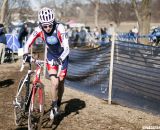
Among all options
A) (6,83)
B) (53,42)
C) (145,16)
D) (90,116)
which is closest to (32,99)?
(53,42)

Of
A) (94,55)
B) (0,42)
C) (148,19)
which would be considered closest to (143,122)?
(94,55)

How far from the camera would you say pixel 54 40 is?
8047 mm

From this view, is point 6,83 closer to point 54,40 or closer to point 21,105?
point 54,40

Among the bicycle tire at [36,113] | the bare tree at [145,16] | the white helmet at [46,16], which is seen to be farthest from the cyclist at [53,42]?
the bare tree at [145,16]

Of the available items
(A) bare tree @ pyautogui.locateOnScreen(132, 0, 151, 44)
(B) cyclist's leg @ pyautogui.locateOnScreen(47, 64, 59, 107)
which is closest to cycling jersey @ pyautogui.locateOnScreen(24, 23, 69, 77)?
(B) cyclist's leg @ pyautogui.locateOnScreen(47, 64, 59, 107)

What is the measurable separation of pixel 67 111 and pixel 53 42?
2.00 meters

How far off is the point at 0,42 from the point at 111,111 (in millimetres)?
7484

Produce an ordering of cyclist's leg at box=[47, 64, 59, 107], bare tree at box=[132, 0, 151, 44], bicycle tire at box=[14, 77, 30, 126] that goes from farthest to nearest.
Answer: bare tree at box=[132, 0, 151, 44] → cyclist's leg at box=[47, 64, 59, 107] → bicycle tire at box=[14, 77, 30, 126]

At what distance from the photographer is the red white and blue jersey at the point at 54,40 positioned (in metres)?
7.81

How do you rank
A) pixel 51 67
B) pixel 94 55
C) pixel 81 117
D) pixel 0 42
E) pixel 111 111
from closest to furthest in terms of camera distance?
pixel 51 67 → pixel 81 117 → pixel 111 111 → pixel 94 55 → pixel 0 42

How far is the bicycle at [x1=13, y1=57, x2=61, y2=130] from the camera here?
7484mm

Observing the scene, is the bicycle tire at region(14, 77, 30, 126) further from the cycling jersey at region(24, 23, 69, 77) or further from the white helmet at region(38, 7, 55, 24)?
the white helmet at region(38, 7, 55, 24)

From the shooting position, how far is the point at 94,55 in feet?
38.0

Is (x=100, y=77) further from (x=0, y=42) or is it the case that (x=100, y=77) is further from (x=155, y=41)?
(x=155, y=41)
